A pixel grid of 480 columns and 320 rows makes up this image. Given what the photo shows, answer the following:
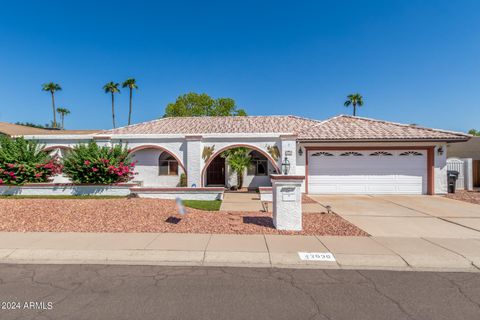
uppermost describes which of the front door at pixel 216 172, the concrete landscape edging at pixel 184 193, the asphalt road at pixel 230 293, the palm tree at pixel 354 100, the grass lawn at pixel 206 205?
the palm tree at pixel 354 100

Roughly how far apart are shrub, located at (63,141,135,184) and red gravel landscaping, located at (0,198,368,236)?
108 inches

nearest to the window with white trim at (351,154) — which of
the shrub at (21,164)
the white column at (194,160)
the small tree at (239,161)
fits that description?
the small tree at (239,161)

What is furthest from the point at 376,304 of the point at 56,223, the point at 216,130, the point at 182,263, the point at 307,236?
the point at 216,130

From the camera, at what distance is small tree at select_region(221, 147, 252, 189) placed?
1680 centimetres

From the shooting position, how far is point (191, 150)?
14156 millimetres

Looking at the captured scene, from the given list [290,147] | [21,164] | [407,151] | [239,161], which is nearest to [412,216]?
[290,147]

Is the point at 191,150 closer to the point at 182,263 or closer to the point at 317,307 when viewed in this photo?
the point at 182,263

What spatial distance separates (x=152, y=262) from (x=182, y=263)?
2.07 feet

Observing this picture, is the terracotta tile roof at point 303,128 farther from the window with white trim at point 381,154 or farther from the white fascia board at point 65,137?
the white fascia board at point 65,137

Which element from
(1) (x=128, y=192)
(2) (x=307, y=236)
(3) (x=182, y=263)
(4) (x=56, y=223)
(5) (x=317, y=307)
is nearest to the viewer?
(5) (x=317, y=307)

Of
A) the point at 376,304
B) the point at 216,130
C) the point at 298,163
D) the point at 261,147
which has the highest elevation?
the point at 216,130

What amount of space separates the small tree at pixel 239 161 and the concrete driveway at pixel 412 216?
6200mm

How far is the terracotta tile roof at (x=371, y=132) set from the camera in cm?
1401

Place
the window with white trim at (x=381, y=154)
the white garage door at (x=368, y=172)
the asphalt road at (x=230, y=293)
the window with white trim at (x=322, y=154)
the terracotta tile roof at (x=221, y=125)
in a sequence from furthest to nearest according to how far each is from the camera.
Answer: the terracotta tile roof at (x=221, y=125) → the window with white trim at (x=322, y=154) → the window with white trim at (x=381, y=154) → the white garage door at (x=368, y=172) → the asphalt road at (x=230, y=293)
